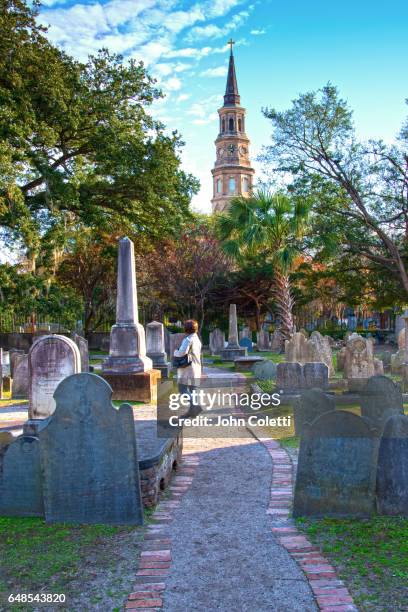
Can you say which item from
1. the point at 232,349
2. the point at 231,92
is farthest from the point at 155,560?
the point at 231,92

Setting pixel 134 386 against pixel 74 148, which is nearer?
A: pixel 134 386

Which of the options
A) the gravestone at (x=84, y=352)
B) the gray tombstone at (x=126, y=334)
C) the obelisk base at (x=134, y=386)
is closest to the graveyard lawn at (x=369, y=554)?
the obelisk base at (x=134, y=386)

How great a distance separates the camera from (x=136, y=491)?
4570 mm

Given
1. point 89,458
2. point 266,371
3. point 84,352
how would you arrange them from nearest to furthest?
point 89,458 < point 266,371 < point 84,352

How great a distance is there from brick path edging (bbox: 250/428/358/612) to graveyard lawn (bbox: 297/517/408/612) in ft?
0.22

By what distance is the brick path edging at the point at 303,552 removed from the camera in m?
3.23

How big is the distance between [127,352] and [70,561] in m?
7.65

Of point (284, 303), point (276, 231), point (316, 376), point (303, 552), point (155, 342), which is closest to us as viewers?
point (303, 552)

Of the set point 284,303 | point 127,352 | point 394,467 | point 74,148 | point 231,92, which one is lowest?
point 394,467

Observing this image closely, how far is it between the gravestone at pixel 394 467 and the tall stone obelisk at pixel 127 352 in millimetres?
7068

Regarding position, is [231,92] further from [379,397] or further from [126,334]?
[379,397]

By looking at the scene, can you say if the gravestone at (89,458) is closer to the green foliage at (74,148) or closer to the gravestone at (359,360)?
the gravestone at (359,360)

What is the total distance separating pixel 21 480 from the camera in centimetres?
478

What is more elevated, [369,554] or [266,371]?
[266,371]
